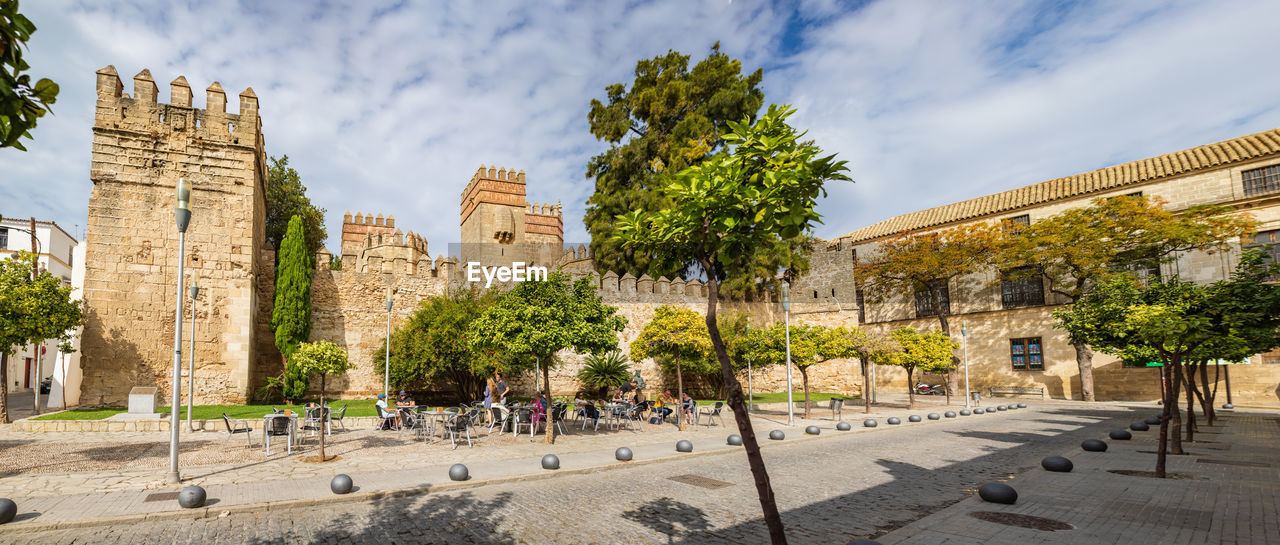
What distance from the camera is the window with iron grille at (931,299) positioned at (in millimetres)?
34125

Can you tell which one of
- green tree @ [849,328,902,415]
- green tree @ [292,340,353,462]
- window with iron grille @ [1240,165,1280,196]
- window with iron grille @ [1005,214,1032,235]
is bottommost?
green tree @ [849,328,902,415]

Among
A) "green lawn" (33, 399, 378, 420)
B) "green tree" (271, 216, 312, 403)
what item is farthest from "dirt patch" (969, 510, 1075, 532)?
"green tree" (271, 216, 312, 403)

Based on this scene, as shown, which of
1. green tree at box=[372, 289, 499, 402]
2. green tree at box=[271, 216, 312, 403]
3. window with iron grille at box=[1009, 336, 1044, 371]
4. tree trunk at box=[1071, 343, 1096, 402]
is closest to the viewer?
green tree at box=[372, 289, 499, 402]

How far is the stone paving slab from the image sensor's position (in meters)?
5.26

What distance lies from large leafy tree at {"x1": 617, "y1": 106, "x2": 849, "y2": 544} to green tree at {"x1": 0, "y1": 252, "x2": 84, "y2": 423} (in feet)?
66.8

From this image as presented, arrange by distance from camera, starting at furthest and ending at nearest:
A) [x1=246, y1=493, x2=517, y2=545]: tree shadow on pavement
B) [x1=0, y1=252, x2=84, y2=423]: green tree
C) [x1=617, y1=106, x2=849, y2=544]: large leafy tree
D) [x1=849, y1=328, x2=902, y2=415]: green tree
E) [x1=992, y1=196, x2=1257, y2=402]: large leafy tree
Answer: [x1=992, y1=196, x2=1257, y2=402]: large leafy tree < [x1=849, y1=328, x2=902, y2=415]: green tree < [x1=0, y1=252, x2=84, y2=423]: green tree < [x1=246, y1=493, x2=517, y2=545]: tree shadow on pavement < [x1=617, y1=106, x2=849, y2=544]: large leafy tree

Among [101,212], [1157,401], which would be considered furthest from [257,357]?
[1157,401]

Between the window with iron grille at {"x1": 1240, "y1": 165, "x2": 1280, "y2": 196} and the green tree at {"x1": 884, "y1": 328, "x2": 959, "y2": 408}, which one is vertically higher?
the window with iron grille at {"x1": 1240, "y1": 165, "x2": 1280, "y2": 196}

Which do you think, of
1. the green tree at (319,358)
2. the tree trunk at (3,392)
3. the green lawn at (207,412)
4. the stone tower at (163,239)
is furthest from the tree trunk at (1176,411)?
the tree trunk at (3,392)

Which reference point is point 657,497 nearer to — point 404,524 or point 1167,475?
point 404,524

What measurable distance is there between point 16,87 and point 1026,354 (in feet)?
123

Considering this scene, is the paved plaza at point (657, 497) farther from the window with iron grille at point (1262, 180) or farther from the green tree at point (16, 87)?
the window with iron grille at point (1262, 180)

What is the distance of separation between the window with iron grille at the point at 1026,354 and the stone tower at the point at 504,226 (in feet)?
98.3

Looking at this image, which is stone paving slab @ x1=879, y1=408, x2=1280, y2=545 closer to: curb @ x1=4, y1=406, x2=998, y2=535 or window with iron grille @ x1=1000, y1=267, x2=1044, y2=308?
curb @ x1=4, y1=406, x2=998, y2=535
